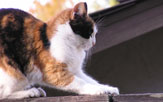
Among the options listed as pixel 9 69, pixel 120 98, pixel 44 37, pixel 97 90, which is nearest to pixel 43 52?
pixel 44 37

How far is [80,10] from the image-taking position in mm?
2314

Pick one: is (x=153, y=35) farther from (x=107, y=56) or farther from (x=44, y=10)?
(x=44, y=10)

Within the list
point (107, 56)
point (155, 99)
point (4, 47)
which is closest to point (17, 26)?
point (4, 47)

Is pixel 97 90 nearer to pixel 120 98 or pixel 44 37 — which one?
pixel 120 98

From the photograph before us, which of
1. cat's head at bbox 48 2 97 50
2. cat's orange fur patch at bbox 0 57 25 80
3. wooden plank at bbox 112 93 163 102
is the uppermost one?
cat's head at bbox 48 2 97 50

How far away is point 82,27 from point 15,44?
54 cm

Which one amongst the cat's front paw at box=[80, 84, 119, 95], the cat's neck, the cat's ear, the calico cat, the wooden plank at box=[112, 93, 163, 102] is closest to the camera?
the wooden plank at box=[112, 93, 163, 102]

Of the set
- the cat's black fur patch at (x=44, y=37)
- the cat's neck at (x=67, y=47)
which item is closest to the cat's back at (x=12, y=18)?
the cat's black fur patch at (x=44, y=37)

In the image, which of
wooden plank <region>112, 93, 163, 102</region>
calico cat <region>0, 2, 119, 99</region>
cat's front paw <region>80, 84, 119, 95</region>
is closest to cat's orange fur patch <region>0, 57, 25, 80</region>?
calico cat <region>0, 2, 119, 99</region>

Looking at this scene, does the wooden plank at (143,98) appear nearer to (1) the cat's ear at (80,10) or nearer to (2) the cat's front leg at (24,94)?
(2) the cat's front leg at (24,94)

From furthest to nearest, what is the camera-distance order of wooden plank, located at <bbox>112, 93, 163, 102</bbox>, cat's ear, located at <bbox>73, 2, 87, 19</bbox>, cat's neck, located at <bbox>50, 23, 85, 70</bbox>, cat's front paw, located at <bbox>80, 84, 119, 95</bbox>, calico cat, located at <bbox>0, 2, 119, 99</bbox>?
1. cat's ear, located at <bbox>73, 2, 87, 19</bbox>
2. cat's neck, located at <bbox>50, 23, 85, 70</bbox>
3. calico cat, located at <bbox>0, 2, 119, 99</bbox>
4. cat's front paw, located at <bbox>80, 84, 119, 95</bbox>
5. wooden plank, located at <bbox>112, 93, 163, 102</bbox>

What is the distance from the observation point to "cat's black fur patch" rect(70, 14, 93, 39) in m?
2.37

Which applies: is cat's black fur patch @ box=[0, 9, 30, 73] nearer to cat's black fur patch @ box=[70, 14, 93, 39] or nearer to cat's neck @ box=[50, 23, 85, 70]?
cat's neck @ box=[50, 23, 85, 70]

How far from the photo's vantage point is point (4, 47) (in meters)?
2.08
